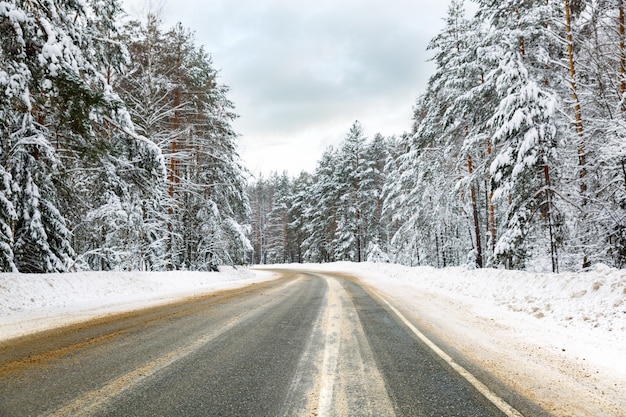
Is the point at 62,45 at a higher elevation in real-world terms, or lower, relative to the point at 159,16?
lower

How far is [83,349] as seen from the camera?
4145 millimetres

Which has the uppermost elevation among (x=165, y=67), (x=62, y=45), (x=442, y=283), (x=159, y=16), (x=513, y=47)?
(x=159, y=16)

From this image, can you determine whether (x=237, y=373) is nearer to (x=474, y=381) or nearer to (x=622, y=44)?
(x=474, y=381)

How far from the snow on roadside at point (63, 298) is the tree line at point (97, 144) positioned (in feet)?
4.03

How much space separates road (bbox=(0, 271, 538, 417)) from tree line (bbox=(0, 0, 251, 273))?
190 inches

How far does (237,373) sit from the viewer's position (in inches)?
136

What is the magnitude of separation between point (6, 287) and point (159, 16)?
45.1 feet

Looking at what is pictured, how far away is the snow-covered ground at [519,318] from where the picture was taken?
3.53 m

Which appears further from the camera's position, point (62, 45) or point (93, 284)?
point (93, 284)

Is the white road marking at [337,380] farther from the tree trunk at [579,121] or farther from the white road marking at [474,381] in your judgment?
the tree trunk at [579,121]

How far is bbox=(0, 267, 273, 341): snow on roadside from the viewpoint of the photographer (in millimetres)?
5864

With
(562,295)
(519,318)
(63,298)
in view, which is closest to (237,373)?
(519,318)

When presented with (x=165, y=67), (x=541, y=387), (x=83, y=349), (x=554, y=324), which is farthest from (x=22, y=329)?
(x=165, y=67)

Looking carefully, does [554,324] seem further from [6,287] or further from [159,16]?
[159,16]
